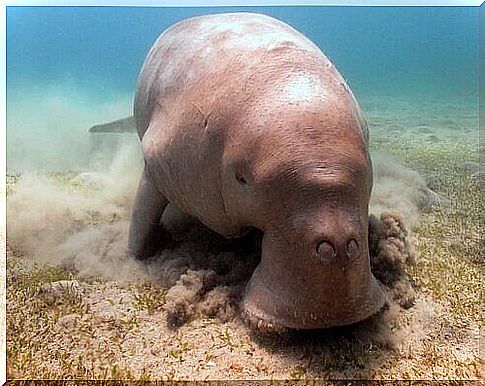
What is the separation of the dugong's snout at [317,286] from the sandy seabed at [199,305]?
0.22 metres

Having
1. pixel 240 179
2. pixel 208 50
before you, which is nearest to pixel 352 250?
pixel 240 179

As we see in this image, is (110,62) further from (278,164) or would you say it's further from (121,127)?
(278,164)

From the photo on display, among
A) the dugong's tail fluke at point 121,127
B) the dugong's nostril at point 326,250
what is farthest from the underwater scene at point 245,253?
the dugong's tail fluke at point 121,127

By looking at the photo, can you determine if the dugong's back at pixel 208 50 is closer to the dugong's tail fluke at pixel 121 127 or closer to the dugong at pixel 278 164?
the dugong at pixel 278 164

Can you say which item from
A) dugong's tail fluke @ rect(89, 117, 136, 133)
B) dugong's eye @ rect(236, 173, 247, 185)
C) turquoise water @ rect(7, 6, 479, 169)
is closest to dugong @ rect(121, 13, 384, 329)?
dugong's eye @ rect(236, 173, 247, 185)

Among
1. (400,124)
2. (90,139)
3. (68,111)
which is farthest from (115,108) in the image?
(400,124)

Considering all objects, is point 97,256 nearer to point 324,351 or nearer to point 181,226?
point 181,226

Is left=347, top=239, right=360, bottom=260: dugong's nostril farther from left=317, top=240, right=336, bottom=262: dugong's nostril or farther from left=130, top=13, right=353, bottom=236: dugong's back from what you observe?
left=130, top=13, right=353, bottom=236: dugong's back

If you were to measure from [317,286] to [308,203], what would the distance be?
1.53ft

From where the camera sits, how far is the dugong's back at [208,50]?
3566 mm

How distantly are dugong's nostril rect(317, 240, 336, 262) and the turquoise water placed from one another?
251 cm

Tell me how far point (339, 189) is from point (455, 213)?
12.6 ft

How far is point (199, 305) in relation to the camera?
141 inches

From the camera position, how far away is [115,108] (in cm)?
1934
